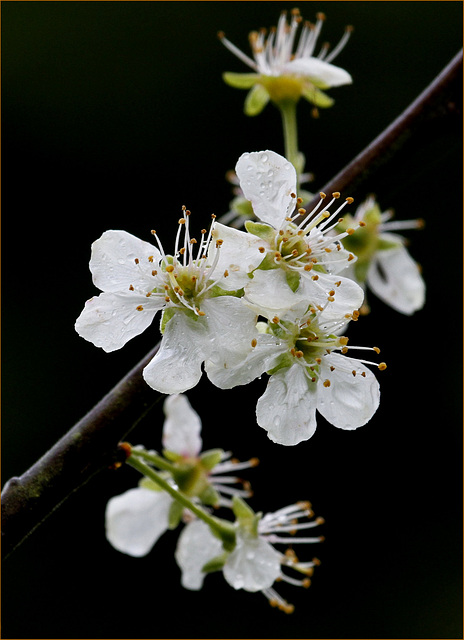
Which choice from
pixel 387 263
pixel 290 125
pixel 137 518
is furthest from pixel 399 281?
pixel 137 518

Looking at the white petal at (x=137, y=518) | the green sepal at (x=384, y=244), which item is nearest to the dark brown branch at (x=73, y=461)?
the white petal at (x=137, y=518)

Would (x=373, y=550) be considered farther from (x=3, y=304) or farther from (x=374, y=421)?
(x=3, y=304)

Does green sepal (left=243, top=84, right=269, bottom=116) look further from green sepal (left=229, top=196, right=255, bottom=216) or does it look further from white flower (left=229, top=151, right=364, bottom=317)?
white flower (left=229, top=151, right=364, bottom=317)

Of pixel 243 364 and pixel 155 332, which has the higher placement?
pixel 155 332

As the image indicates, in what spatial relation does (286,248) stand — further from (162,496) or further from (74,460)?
(162,496)

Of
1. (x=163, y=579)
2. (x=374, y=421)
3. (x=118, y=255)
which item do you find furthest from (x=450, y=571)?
(x=118, y=255)

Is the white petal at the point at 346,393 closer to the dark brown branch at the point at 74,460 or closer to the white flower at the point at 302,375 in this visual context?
the white flower at the point at 302,375

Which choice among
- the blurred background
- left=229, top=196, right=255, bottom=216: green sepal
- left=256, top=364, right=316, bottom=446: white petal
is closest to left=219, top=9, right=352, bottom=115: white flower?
left=229, top=196, right=255, bottom=216: green sepal
